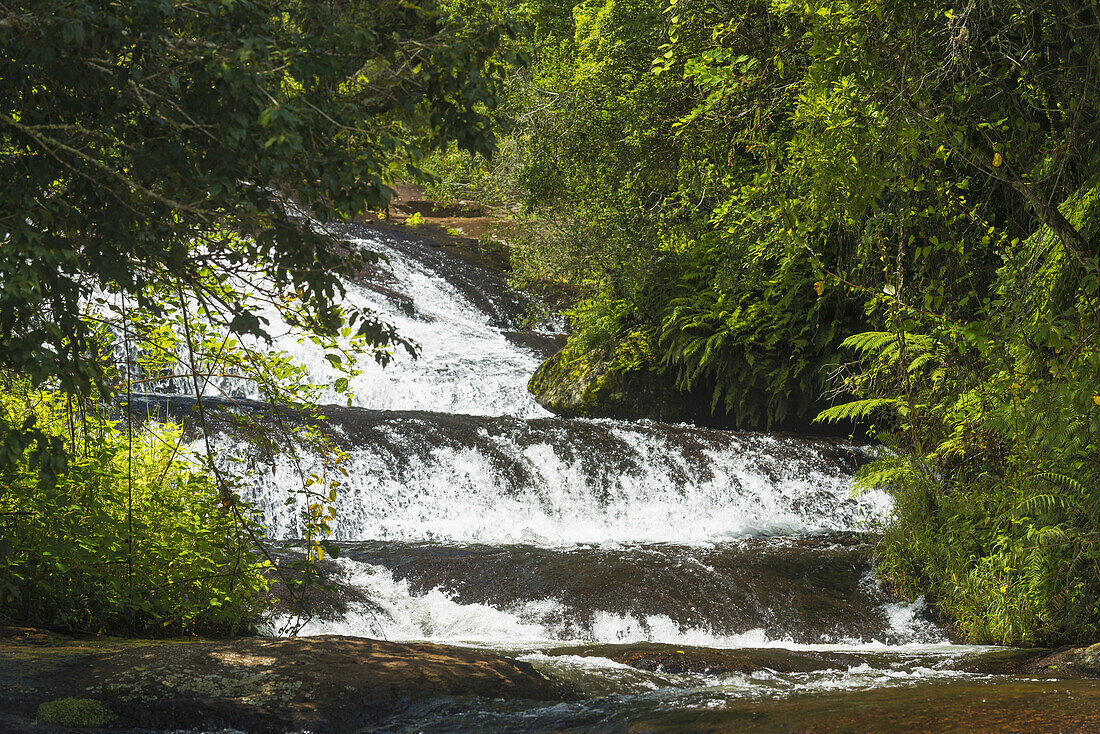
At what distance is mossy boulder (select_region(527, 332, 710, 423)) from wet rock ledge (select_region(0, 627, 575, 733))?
10265mm

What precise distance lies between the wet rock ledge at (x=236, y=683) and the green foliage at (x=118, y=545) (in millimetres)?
498

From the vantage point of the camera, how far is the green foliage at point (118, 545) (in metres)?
5.29

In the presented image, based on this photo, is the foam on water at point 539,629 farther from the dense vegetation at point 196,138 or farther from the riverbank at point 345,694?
the dense vegetation at point 196,138

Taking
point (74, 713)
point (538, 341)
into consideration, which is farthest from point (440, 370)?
point (74, 713)

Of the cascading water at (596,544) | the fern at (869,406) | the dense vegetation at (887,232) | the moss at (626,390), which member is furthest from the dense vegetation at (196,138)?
the moss at (626,390)

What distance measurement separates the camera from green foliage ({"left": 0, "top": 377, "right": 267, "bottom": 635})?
5.29 m

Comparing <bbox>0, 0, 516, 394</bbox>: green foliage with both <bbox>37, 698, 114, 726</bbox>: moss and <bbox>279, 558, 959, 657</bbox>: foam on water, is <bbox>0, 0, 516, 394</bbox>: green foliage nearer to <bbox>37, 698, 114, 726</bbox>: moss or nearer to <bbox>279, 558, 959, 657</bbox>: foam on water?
<bbox>37, 698, 114, 726</bbox>: moss

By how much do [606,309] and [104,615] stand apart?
10787 mm

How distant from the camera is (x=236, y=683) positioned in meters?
4.25

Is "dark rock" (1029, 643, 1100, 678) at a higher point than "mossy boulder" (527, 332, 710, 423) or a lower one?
lower

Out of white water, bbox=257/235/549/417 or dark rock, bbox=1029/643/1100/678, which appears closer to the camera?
dark rock, bbox=1029/643/1100/678

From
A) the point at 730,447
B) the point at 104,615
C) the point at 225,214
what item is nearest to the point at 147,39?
the point at 225,214

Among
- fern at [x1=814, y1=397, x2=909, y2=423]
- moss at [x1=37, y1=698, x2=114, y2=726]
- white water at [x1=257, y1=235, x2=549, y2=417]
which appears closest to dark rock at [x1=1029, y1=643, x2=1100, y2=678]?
fern at [x1=814, y1=397, x2=909, y2=423]

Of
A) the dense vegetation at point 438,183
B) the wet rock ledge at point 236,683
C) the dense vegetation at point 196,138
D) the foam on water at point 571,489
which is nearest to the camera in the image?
the dense vegetation at point 196,138
